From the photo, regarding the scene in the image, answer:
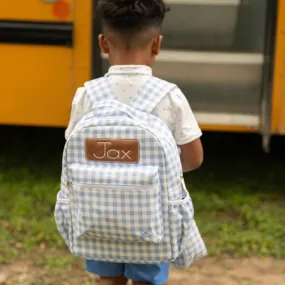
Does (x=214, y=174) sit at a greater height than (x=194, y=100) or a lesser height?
lesser

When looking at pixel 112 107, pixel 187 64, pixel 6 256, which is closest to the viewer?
pixel 112 107

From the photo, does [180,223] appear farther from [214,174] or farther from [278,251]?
[214,174]

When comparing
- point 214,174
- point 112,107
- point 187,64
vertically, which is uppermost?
point 112,107

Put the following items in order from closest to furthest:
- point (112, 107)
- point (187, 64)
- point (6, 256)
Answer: point (112, 107)
point (6, 256)
point (187, 64)

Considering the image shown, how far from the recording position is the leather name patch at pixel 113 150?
171 centimetres

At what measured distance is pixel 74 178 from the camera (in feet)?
5.74

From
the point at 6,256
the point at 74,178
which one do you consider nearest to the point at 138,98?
the point at 74,178

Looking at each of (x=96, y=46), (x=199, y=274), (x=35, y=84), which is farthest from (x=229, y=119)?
(x=35, y=84)

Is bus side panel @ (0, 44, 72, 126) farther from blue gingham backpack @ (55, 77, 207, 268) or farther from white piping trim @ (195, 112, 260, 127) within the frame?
blue gingham backpack @ (55, 77, 207, 268)

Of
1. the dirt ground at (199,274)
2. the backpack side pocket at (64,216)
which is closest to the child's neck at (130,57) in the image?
the backpack side pocket at (64,216)

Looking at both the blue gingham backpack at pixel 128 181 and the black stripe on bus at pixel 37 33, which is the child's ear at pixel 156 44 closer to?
the blue gingham backpack at pixel 128 181

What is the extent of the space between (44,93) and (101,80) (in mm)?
1594

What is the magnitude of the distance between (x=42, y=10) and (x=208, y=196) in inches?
54.6

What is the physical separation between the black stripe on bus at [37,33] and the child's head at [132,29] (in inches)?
58.6
